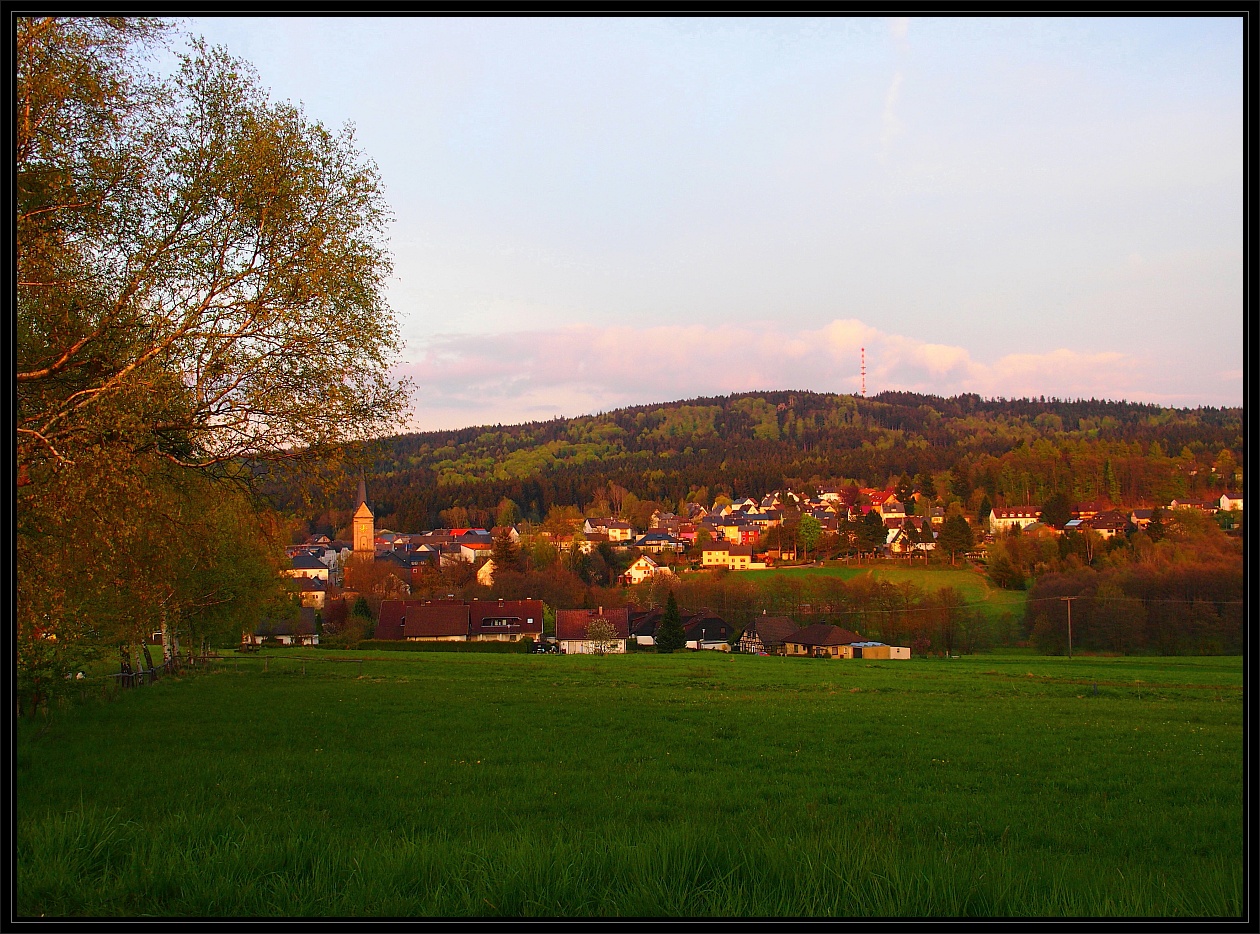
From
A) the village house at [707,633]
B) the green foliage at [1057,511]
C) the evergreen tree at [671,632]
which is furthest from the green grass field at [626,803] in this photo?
the green foliage at [1057,511]

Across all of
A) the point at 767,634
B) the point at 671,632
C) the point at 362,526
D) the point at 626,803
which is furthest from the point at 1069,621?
the point at 362,526

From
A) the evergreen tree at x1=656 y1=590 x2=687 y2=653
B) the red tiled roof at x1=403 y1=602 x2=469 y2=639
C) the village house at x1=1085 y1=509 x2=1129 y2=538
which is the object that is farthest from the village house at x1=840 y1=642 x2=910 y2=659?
the red tiled roof at x1=403 y1=602 x2=469 y2=639

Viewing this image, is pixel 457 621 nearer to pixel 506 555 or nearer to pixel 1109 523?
pixel 506 555

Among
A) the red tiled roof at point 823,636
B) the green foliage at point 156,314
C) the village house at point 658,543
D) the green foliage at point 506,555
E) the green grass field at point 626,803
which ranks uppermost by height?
the green foliage at point 156,314

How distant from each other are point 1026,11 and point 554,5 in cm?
349

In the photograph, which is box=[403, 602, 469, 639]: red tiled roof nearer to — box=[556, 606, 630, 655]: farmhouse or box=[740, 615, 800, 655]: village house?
box=[556, 606, 630, 655]: farmhouse

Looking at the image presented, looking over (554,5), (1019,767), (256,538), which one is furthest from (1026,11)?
(256,538)

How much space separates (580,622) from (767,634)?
54.9 feet

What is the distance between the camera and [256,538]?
32.6 meters

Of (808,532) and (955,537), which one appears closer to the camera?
(955,537)

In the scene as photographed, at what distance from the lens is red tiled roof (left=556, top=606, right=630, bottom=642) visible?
7019 cm

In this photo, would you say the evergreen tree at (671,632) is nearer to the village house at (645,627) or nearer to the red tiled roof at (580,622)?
the red tiled roof at (580,622)

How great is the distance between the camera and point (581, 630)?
232 feet

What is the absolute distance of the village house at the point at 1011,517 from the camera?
9523cm
